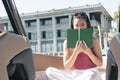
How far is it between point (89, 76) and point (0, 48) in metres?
1.05

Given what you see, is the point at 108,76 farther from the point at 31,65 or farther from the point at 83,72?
the point at 83,72

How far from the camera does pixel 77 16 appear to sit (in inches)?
79.0

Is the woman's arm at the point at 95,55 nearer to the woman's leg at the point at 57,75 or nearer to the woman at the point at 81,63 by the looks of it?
the woman at the point at 81,63

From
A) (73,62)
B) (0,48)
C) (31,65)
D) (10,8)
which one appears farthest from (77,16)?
(0,48)

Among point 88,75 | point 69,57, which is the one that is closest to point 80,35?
point 88,75

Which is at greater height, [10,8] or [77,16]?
[10,8]

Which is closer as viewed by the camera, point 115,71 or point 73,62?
point 115,71

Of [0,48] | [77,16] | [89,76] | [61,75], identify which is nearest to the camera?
[0,48]

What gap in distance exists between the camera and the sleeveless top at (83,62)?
187cm

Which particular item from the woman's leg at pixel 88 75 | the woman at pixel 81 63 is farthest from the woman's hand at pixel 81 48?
the woman's leg at pixel 88 75

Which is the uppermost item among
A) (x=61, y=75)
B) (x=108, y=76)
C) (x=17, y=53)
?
(x=17, y=53)

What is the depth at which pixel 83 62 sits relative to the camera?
1.86 metres

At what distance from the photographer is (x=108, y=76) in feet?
3.14

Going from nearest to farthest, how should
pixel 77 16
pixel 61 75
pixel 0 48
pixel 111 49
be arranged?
pixel 0 48, pixel 111 49, pixel 61 75, pixel 77 16
